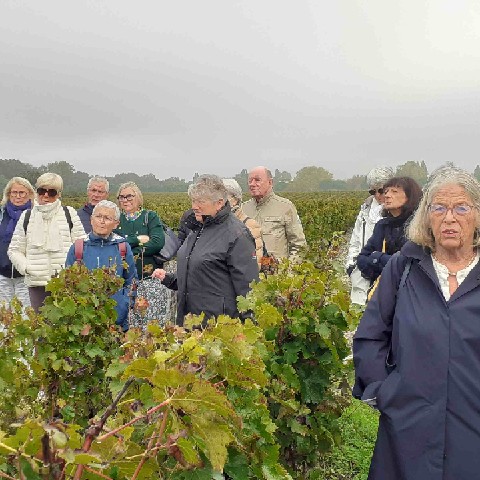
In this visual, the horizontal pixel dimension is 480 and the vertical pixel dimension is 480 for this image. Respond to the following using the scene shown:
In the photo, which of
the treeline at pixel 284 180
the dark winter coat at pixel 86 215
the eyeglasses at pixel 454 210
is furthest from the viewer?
the treeline at pixel 284 180

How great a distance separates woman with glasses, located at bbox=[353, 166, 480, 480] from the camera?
1.93m

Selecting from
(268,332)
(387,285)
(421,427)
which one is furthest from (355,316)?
(421,427)

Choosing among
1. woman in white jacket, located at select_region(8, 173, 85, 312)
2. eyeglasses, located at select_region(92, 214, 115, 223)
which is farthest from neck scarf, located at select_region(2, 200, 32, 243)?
eyeglasses, located at select_region(92, 214, 115, 223)

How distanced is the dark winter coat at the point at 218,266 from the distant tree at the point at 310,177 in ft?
423

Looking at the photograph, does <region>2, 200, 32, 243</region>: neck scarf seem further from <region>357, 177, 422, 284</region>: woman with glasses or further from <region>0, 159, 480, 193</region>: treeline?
<region>0, 159, 480, 193</region>: treeline

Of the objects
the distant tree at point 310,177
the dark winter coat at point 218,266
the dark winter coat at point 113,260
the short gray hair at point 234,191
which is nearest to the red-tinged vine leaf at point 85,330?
the dark winter coat at point 113,260

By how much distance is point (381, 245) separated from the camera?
3.78 metres

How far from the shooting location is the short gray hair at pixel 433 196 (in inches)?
83.5

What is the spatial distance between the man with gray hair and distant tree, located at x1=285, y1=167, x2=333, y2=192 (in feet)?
418

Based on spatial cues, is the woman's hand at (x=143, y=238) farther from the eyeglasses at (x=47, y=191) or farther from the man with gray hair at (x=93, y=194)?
the eyeglasses at (x=47, y=191)

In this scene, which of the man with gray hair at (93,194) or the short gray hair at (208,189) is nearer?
the short gray hair at (208,189)

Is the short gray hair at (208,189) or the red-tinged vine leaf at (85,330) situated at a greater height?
the short gray hair at (208,189)

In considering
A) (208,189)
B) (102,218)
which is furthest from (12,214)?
(208,189)

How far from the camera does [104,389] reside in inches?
132
